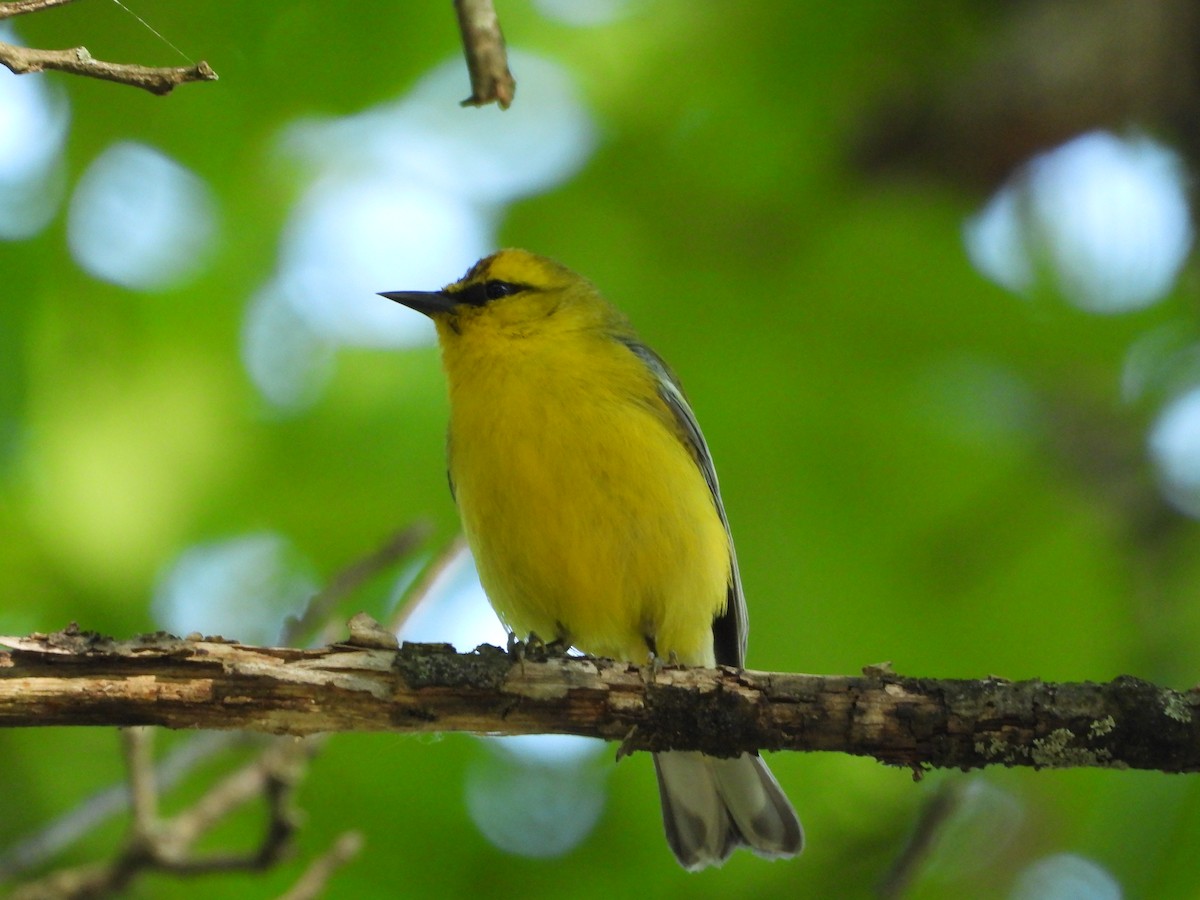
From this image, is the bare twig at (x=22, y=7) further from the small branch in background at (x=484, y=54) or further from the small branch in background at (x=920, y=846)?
the small branch in background at (x=920, y=846)

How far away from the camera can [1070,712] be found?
368 cm

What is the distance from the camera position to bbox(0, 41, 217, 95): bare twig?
2660 mm

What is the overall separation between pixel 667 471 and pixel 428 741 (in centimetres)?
180

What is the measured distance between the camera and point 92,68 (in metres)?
2.67

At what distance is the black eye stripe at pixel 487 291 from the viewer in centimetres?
628

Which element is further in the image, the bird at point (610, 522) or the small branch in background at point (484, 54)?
the bird at point (610, 522)

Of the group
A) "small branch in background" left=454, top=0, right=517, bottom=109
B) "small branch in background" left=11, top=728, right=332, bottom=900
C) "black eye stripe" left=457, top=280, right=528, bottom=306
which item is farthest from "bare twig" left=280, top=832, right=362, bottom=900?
"small branch in background" left=454, top=0, right=517, bottom=109

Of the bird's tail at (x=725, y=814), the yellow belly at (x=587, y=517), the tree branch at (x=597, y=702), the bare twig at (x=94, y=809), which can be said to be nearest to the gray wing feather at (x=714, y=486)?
the yellow belly at (x=587, y=517)

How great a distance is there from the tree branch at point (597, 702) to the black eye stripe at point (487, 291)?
2.69m

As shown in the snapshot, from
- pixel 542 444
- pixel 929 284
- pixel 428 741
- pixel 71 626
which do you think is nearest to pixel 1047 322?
pixel 929 284

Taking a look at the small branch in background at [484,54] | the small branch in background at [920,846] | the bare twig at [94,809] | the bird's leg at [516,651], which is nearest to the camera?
the small branch in background at [484,54]

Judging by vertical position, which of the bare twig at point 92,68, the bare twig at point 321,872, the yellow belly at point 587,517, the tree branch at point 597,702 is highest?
the yellow belly at point 587,517

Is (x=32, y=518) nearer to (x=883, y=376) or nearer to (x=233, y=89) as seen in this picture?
(x=233, y=89)

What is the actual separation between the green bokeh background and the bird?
0.69 m
